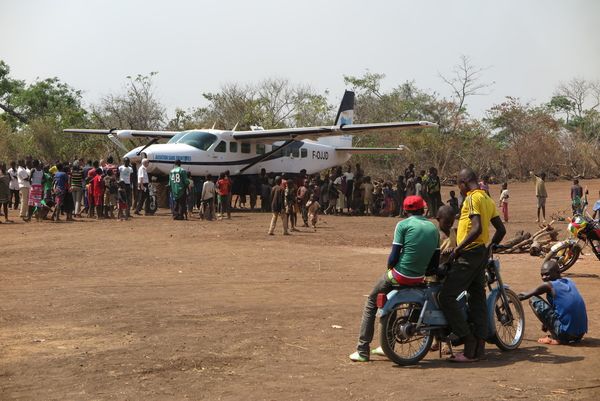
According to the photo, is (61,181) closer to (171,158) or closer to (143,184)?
(143,184)

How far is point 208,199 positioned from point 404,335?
1676 cm

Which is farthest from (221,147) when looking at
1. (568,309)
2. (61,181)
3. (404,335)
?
(404,335)

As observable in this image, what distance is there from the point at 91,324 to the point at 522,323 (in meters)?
4.55

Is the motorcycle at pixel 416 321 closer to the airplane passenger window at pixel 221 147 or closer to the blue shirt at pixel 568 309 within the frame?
the blue shirt at pixel 568 309

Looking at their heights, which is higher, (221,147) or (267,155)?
(221,147)

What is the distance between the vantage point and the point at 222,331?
9141 millimetres

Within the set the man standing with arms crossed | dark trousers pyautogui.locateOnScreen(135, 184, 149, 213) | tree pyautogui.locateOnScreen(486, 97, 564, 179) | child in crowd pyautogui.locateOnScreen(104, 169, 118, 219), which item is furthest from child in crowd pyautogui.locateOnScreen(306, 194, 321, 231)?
tree pyautogui.locateOnScreen(486, 97, 564, 179)

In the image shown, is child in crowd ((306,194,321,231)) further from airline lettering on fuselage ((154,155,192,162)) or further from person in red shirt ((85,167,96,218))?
person in red shirt ((85,167,96,218))

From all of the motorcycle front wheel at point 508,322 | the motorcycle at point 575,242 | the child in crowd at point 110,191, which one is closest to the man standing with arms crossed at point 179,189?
the child in crowd at point 110,191

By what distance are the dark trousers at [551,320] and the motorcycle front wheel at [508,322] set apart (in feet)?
1.21

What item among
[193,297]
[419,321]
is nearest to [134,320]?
[193,297]

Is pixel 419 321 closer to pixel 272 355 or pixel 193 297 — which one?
pixel 272 355

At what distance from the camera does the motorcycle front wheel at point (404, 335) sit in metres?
7.62

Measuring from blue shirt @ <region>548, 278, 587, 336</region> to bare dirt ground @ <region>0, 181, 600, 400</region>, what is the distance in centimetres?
20
